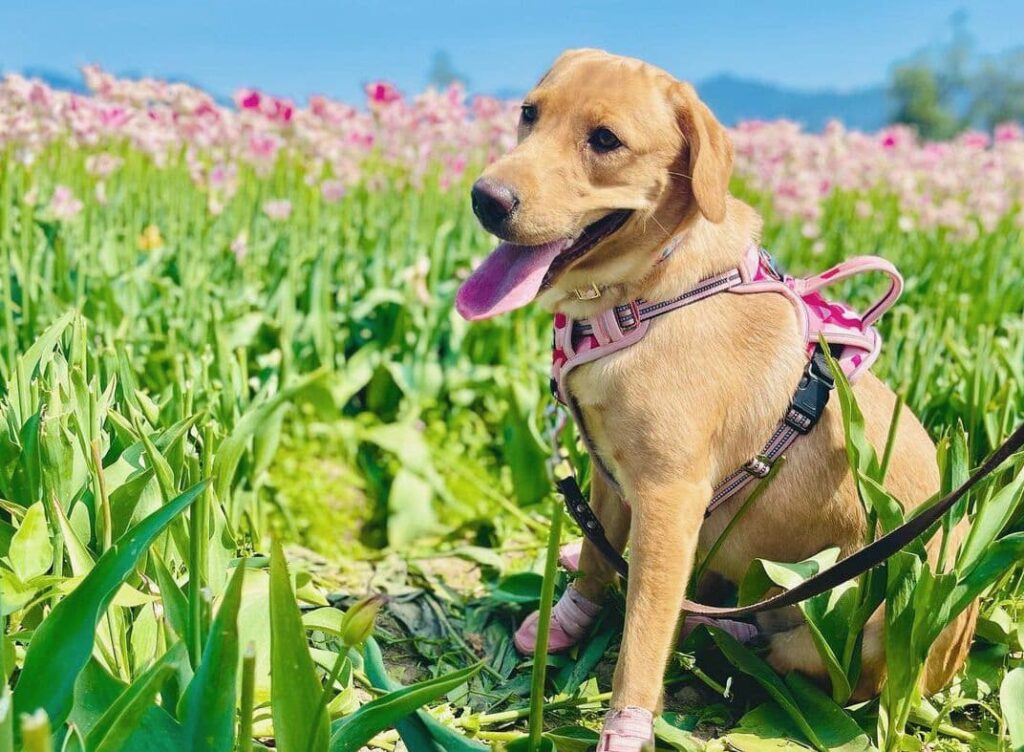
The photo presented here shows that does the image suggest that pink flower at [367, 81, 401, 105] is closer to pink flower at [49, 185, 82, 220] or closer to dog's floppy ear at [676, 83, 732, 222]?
pink flower at [49, 185, 82, 220]

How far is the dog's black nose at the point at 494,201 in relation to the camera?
1.99 m

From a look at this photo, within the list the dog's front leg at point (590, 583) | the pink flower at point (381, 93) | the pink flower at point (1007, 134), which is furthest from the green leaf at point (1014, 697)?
the pink flower at point (1007, 134)

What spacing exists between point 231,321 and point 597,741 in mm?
2413

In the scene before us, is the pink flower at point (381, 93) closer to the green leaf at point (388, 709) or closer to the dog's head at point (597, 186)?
the dog's head at point (597, 186)

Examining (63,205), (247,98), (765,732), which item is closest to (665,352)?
(765,732)

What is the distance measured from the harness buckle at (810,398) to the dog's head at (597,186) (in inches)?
16.2

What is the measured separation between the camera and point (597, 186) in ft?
6.79

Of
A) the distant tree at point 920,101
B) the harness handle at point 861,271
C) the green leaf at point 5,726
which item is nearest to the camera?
the green leaf at point 5,726

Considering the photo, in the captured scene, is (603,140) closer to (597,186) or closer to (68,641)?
(597,186)

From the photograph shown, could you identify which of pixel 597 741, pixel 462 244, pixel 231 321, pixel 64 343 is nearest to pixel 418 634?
pixel 597 741

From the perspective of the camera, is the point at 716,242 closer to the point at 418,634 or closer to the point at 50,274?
the point at 418,634

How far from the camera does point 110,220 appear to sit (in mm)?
4480

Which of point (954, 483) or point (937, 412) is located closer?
point (954, 483)

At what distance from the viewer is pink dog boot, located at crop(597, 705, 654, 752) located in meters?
1.85
